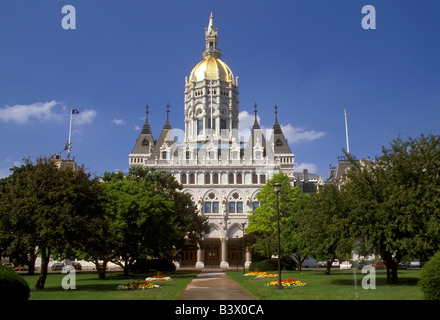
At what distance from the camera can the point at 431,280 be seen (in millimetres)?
15188

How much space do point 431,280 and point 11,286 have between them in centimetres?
1533

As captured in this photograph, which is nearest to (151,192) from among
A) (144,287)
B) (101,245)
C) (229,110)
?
(101,245)

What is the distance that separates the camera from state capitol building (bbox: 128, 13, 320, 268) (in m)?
74.1

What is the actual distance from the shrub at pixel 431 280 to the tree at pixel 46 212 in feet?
62.1

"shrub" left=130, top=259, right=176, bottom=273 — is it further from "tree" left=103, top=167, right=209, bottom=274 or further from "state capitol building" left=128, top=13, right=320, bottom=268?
"state capitol building" left=128, top=13, right=320, bottom=268

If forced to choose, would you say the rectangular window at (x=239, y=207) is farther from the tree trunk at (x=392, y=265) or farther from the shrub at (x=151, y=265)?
the tree trunk at (x=392, y=265)

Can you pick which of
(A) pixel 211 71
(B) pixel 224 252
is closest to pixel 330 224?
(B) pixel 224 252

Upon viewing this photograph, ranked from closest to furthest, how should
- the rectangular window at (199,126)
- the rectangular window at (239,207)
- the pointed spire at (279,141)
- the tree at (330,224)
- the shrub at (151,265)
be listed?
1. the tree at (330,224)
2. the shrub at (151,265)
3. the rectangular window at (239,207)
4. the pointed spire at (279,141)
5. the rectangular window at (199,126)

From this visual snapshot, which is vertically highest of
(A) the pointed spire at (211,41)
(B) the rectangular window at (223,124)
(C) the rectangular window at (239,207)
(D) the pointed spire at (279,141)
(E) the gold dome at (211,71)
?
(A) the pointed spire at (211,41)

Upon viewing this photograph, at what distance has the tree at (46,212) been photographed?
25.3 metres

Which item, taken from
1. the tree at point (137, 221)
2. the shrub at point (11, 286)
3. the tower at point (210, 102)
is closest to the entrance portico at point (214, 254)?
the tower at point (210, 102)

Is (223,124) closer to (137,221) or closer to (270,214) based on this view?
(270,214)

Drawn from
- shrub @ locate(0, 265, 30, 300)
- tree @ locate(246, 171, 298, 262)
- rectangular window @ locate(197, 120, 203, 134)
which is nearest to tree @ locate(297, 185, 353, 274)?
shrub @ locate(0, 265, 30, 300)

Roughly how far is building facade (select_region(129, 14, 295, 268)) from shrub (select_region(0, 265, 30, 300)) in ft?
176
